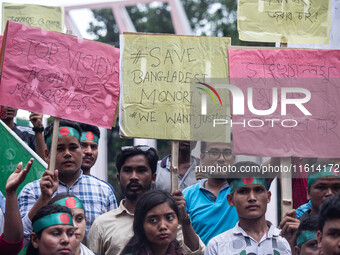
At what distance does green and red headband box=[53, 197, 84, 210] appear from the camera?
493cm

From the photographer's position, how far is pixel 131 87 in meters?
5.41

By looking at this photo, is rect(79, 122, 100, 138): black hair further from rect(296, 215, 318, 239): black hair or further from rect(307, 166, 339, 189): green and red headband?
rect(296, 215, 318, 239): black hair

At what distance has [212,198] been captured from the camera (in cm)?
554

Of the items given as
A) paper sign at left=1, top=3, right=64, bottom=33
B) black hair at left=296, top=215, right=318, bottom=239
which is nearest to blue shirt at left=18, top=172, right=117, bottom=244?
black hair at left=296, top=215, right=318, bottom=239

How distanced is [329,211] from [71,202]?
1844 mm

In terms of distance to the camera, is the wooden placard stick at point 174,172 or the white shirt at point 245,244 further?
the wooden placard stick at point 174,172

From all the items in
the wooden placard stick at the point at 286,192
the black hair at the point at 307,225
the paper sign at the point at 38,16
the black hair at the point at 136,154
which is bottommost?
the black hair at the point at 307,225

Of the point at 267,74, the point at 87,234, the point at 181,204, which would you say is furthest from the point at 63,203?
the point at 267,74

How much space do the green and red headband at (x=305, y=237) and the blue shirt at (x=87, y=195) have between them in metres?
1.52

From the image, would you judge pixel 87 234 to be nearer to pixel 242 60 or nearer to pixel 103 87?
pixel 103 87

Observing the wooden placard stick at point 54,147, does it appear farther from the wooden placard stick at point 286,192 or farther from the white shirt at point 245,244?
the wooden placard stick at point 286,192

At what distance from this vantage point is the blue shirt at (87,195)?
5168 mm

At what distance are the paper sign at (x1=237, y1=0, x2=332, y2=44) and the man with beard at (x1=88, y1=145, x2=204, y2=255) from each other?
4.17 ft

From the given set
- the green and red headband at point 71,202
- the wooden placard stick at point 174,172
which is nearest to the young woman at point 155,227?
the wooden placard stick at point 174,172
